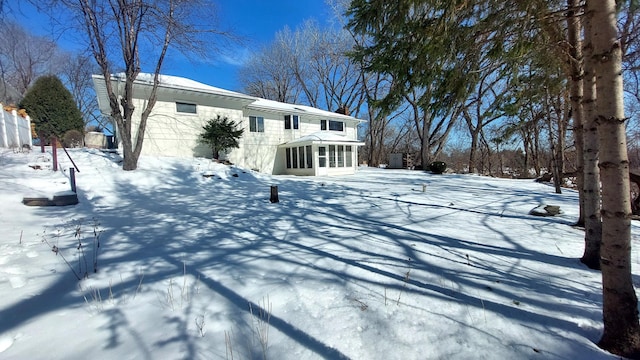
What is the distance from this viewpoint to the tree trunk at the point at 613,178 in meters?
1.81

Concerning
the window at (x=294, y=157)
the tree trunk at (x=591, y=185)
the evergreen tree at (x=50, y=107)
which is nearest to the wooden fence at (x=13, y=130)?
the evergreen tree at (x=50, y=107)

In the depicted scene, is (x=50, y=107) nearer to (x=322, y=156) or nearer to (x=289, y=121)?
(x=289, y=121)

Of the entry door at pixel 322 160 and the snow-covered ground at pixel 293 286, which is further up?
the entry door at pixel 322 160

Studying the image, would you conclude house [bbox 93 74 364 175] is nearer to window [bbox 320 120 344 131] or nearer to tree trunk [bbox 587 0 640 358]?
window [bbox 320 120 344 131]

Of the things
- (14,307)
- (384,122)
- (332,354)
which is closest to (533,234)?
(332,354)

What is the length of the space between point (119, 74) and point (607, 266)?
1537 centimetres

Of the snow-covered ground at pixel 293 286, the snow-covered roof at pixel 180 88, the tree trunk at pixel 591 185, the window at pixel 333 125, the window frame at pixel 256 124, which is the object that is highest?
the snow-covered roof at pixel 180 88

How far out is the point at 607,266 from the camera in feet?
6.19

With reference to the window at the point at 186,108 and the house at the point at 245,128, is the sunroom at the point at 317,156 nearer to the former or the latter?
the house at the point at 245,128

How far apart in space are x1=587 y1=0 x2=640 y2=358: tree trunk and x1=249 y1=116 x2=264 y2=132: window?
15717mm

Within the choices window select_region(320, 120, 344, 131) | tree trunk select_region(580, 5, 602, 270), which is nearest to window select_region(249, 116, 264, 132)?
window select_region(320, 120, 344, 131)

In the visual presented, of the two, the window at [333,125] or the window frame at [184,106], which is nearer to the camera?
the window frame at [184,106]

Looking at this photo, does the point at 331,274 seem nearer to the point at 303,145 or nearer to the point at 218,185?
the point at 218,185

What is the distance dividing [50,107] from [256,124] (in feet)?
46.0
